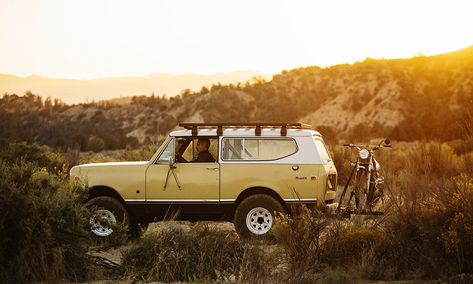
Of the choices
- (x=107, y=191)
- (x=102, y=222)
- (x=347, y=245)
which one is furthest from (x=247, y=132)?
(x=347, y=245)

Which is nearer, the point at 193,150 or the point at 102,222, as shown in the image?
the point at 102,222

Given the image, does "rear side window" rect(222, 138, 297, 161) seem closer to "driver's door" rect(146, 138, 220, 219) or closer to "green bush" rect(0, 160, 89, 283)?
"driver's door" rect(146, 138, 220, 219)

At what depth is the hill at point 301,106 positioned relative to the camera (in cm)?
5419

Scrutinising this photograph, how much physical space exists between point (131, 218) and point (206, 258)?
3.70 metres

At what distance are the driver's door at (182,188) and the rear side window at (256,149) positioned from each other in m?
0.36

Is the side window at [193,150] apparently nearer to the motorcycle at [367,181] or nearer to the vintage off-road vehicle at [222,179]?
the vintage off-road vehicle at [222,179]

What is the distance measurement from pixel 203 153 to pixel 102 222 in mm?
2338

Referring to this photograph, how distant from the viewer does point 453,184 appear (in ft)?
35.2

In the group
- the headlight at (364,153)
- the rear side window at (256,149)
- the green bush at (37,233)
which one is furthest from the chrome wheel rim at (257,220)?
the green bush at (37,233)

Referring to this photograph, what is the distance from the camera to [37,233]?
9.72 m

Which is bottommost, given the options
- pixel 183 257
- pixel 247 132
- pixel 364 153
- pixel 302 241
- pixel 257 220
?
pixel 257 220

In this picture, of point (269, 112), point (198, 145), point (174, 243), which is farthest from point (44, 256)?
point (269, 112)

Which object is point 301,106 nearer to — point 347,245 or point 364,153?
point 364,153

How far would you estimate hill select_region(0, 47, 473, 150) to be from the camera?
2133 inches
